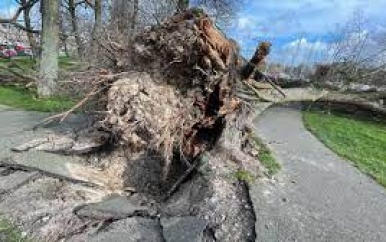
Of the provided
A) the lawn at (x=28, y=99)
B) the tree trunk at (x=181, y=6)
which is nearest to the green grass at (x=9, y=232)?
the tree trunk at (x=181, y=6)

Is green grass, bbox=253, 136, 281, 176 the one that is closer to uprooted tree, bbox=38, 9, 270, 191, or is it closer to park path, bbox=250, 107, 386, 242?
park path, bbox=250, 107, 386, 242

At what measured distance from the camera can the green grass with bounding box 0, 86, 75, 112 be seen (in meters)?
10.3

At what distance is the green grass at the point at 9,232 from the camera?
3.97m

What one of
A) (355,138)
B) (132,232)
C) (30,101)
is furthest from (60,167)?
(355,138)

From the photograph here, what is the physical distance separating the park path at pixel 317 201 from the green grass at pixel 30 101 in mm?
5600

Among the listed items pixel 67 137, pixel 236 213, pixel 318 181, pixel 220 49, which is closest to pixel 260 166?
pixel 318 181

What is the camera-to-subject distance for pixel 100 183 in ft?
17.2

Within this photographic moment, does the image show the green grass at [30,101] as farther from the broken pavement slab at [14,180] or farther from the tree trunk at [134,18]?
the broken pavement slab at [14,180]

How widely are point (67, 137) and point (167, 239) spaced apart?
2959 mm

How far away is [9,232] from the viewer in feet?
13.4

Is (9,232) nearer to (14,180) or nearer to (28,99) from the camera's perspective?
(14,180)

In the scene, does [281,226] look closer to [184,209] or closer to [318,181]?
[184,209]

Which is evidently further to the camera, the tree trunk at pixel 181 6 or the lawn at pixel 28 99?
the lawn at pixel 28 99

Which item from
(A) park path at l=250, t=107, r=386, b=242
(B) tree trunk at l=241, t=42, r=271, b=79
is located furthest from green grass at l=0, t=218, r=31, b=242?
(B) tree trunk at l=241, t=42, r=271, b=79
